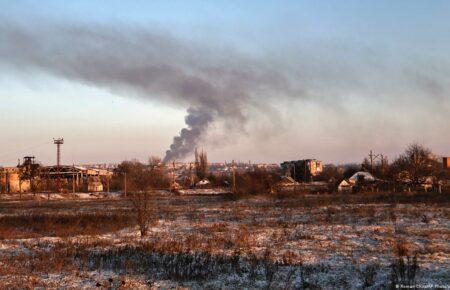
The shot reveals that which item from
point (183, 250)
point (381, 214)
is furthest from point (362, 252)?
point (381, 214)

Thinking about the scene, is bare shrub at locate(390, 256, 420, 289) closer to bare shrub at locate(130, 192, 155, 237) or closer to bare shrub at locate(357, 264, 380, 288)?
bare shrub at locate(357, 264, 380, 288)

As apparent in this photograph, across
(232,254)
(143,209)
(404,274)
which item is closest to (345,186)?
(143,209)

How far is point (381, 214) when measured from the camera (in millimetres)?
20922

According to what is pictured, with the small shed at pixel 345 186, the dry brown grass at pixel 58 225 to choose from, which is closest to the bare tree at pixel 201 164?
the small shed at pixel 345 186

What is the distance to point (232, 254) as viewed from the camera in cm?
1122

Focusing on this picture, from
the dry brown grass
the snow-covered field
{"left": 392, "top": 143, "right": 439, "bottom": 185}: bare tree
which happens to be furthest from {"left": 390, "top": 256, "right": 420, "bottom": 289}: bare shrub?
{"left": 392, "top": 143, "right": 439, "bottom": 185}: bare tree

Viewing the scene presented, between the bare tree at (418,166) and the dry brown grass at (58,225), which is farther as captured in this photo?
the bare tree at (418,166)

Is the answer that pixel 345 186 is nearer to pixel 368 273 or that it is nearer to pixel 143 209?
pixel 143 209

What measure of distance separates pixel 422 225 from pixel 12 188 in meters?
64.1

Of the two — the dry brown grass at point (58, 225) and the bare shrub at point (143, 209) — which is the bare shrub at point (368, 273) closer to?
the bare shrub at point (143, 209)

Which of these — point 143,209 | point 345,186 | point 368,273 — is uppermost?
point 143,209

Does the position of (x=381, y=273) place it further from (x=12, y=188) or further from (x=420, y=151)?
(x=12, y=188)

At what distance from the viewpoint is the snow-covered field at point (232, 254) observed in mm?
8594

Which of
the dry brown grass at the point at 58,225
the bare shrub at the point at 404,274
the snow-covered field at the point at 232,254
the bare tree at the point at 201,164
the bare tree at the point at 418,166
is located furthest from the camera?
the bare tree at the point at 201,164
